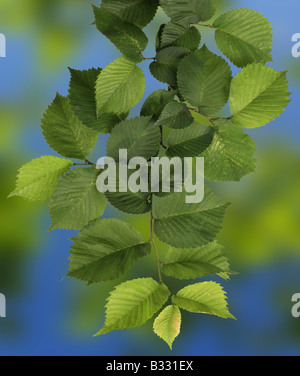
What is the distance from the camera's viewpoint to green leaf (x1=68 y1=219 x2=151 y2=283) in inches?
13.0

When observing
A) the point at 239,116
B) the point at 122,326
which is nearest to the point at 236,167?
the point at 239,116

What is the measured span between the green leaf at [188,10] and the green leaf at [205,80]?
35 millimetres

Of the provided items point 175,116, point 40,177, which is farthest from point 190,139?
point 40,177

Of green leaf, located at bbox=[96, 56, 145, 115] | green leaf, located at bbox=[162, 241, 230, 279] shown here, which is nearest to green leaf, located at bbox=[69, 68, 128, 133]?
green leaf, located at bbox=[96, 56, 145, 115]

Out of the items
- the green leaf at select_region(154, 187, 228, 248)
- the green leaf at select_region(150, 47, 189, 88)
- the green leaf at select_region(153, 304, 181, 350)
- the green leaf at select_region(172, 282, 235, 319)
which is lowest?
the green leaf at select_region(153, 304, 181, 350)

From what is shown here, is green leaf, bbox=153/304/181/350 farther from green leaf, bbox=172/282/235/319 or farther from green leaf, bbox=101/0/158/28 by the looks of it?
green leaf, bbox=101/0/158/28

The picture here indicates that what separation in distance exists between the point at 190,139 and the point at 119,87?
0.07 metres

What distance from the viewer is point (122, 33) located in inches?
13.4

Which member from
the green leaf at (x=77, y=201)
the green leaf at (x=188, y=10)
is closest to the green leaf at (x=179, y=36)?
the green leaf at (x=188, y=10)

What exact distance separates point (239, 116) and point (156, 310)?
0.53ft

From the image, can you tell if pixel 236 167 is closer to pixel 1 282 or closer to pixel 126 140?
pixel 126 140

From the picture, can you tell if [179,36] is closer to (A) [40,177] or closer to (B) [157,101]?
(B) [157,101]

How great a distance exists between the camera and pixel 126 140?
0.34 meters

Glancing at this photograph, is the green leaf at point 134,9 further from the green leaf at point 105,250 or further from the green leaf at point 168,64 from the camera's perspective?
the green leaf at point 105,250
